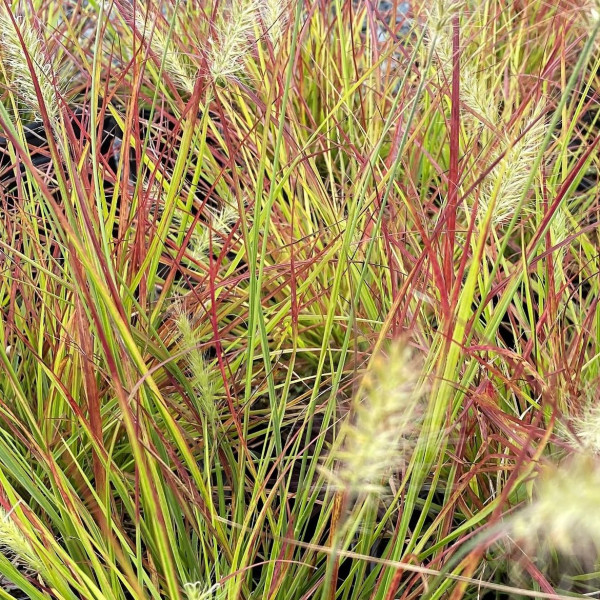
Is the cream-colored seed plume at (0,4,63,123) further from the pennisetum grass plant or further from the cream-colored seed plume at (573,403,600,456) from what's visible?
the cream-colored seed plume at (573,403,600,456)

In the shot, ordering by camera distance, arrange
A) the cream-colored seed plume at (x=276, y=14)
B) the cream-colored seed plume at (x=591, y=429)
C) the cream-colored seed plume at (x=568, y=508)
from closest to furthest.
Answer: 1. the cream-colored seed plume at (x=568, y=508)
2. the cream-colored seed plume at (x=591, y=429)
3. the cream-colored seed plume at (x=276, y=14)

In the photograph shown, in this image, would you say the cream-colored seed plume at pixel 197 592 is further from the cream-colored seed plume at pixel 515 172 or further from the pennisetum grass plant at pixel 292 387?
the cream-colored seed plume at pixel 515 172

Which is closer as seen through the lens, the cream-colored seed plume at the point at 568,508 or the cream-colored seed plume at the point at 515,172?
the cream-colored seed plume at the point at 568,508

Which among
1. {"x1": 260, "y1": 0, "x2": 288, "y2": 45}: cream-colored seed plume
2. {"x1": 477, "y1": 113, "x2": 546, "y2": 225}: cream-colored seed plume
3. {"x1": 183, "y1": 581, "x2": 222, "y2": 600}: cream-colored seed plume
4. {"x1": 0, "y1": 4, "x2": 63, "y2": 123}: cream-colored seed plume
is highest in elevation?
{"x1": 260, "y1": 0, "x2": 288, "y2": 45}: cream-colored seed plume

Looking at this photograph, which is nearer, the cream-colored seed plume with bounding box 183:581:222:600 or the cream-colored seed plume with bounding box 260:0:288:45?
the cream-colored seed plume with bounding box 183:581:222:600

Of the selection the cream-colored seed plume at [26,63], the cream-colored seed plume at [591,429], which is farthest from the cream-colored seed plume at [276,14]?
the cream-colored seed plume at [591,429]

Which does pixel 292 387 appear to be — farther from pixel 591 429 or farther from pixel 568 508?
pixel 568 508

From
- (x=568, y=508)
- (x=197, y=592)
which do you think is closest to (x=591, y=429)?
(x=568, y=508)

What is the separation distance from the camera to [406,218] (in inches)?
46.0

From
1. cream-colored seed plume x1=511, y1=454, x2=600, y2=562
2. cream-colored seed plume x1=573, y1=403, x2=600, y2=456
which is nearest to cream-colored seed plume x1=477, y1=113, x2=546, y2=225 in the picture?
cream-colored seed plume x1=573, y1=403, x2=600, y2=456

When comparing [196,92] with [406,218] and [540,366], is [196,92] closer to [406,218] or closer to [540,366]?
[406,218]

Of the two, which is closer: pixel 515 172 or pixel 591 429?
pixel 591 429

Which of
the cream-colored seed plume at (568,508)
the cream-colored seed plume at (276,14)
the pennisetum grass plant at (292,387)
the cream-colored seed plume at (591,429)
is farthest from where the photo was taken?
→ the cream-colored seed plume at (276,14)

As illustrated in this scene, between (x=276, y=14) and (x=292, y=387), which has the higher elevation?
(x=276, y=14)
